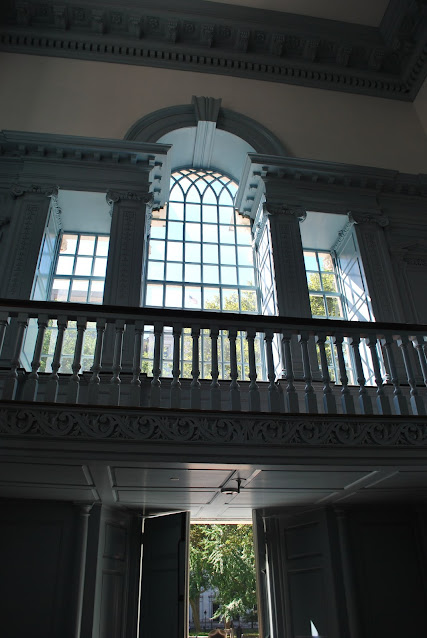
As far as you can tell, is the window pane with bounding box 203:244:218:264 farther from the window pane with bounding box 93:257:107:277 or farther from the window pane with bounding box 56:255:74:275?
the window pane with bounding box 56:255:74:275

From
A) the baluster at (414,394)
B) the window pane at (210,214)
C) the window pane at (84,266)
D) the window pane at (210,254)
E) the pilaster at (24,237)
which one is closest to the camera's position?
the baluster at (414,394)

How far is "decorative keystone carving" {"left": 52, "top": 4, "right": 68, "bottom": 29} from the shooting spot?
779 cm

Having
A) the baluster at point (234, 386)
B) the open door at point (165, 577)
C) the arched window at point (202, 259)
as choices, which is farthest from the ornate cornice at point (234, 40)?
the open door at point (165, 577)

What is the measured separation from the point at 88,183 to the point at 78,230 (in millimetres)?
827

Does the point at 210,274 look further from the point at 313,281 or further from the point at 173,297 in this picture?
the point at 313,281

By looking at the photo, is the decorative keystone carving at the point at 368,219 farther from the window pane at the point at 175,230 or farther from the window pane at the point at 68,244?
the window pane at the point at 68,244

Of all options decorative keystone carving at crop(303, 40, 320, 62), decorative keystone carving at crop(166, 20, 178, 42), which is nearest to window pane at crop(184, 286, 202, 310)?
decorative keystone carving at crop(166, 20, 178, 42)

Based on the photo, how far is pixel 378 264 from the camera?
7047 millimetres

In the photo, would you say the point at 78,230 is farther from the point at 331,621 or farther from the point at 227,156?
the point at 331,621

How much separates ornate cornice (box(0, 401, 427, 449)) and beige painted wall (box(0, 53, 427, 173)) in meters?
5.04

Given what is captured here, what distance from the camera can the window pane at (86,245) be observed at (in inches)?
289

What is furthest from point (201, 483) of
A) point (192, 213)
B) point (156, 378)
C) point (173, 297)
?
point (192, 213)

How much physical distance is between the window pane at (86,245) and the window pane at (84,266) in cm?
12

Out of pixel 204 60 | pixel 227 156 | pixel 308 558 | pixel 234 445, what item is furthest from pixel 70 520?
pixel 204 60
